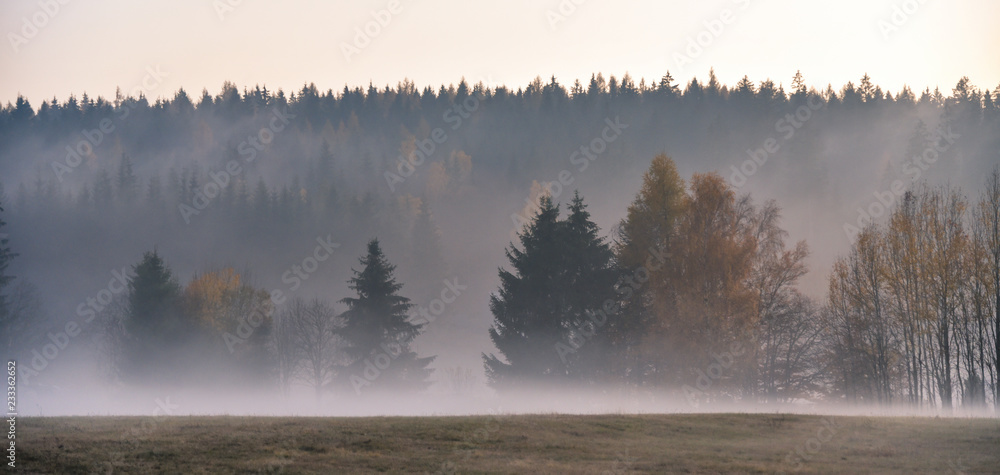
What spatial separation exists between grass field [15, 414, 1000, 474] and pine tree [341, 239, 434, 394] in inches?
932

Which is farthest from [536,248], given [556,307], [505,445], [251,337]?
[251,337]

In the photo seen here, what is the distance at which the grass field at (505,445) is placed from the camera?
16.2 metres

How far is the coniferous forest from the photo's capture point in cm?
3762

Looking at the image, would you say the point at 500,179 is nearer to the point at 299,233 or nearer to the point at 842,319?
the point at 299,233

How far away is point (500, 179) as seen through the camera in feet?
524

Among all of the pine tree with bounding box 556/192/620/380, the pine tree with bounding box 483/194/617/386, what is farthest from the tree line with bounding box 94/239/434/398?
the pine tree with bounding box 556/192/620/380

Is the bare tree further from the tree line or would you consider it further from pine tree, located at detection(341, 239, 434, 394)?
pine tree, located at detection(341, 239, 434, 394)

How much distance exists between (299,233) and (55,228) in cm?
4976

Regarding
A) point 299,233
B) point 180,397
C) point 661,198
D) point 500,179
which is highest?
point 500,179

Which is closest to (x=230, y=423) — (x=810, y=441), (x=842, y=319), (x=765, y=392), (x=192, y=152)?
(x=810, y=441)

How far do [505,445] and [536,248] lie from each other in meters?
23.8

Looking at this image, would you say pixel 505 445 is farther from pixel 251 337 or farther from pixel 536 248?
pixel 251 337

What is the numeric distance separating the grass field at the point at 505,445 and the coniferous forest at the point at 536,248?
14.7 metres

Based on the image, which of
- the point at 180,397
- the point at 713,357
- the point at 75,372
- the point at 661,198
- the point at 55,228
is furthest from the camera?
the point at 55,228
